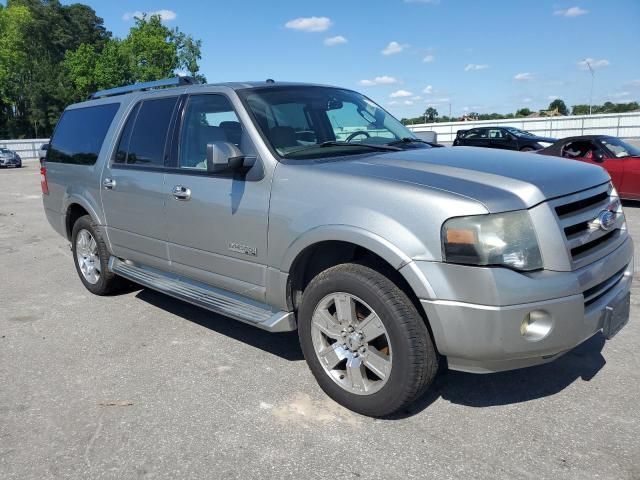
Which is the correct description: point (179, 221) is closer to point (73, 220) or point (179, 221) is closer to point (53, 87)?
point (73, 220)

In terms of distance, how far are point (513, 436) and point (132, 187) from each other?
11.3 ft

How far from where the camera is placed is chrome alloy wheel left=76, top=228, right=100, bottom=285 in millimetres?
5516

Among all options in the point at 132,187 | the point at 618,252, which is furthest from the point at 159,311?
the point at 618,252

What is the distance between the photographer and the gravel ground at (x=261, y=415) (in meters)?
2.65

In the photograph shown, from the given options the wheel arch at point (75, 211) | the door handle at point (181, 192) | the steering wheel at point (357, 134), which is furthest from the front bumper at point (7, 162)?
the steering wheel at point (357, 134)

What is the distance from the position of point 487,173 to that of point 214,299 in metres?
2.08

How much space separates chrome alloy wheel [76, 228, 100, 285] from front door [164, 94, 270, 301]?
63.8 inches

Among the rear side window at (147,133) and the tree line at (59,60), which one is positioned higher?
the tree line at (59,60)

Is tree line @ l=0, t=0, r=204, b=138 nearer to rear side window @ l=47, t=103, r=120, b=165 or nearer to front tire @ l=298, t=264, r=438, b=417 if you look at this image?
rear side window @ l=47, t=103, r=120, b=165

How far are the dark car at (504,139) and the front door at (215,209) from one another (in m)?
15.9

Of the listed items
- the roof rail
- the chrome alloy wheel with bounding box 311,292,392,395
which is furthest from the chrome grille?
the roof rail

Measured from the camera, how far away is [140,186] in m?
4.44

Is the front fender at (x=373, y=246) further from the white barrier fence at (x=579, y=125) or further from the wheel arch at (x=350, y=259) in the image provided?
the white barrier fence at (x=579, y=125)

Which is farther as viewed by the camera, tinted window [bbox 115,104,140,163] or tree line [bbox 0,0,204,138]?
tree line [bbox 0,0,204,138]
